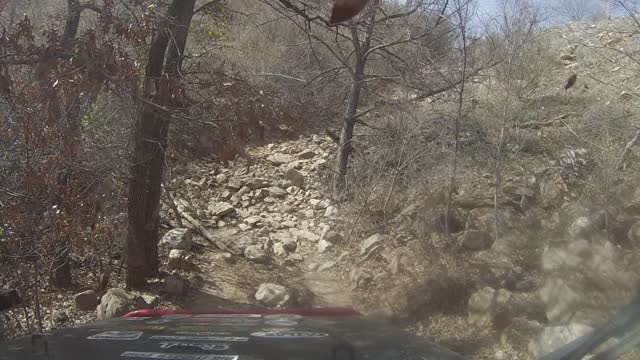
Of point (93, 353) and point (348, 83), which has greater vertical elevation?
point (348, 83)

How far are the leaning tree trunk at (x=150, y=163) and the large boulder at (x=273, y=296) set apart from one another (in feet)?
4.90

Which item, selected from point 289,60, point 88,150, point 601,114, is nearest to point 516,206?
point 601,114

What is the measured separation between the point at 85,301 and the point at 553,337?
549cm

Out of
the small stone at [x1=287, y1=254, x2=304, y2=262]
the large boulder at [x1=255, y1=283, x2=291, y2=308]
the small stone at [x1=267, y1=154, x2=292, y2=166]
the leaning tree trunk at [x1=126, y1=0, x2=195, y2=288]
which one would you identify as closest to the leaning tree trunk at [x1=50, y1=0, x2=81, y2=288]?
the leaning tree trunk at [x1=126, y1=0, x2=195, y2=288]

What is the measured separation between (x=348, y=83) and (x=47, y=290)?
7.12 m

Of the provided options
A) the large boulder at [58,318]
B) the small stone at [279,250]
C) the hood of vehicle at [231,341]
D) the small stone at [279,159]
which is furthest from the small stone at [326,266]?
the hood of vehicle at [231,341]

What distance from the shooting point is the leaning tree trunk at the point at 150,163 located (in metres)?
7.63

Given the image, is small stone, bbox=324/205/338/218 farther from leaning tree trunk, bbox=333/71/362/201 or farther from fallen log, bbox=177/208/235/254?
fallen log, bbox=177/208/235/254

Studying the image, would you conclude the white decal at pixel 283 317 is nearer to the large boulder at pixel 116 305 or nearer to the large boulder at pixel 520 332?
the large boulder at pixel 520 332

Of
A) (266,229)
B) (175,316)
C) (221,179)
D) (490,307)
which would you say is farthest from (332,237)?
(175,316)

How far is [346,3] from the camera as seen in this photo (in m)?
5.80

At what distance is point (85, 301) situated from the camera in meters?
8.16

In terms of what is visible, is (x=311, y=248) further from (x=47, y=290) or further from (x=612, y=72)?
(x=612, y=72)

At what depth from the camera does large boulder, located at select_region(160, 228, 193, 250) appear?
10.1 m
